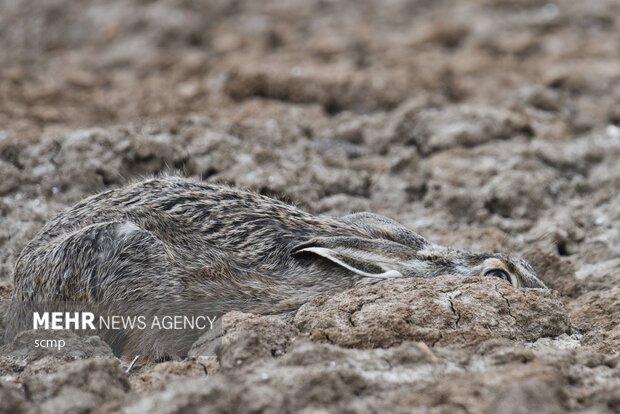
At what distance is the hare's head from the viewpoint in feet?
21.9

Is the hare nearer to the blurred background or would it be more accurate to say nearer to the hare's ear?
the hare's ear

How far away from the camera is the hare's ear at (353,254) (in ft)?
21.8

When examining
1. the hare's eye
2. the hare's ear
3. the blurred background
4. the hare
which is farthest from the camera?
the blurred background

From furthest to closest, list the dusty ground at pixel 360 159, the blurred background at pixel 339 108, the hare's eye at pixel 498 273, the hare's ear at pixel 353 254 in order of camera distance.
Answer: the blurred background at pixel 339 108, the hare's eye at pixel 498 273, the hare's ear at pixel 353 254, the dusty ground at pixel 360 159

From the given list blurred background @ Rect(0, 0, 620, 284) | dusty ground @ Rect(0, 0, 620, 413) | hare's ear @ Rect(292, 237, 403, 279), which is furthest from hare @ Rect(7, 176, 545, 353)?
blurred background @ Rect(0, 0, 620, 284)

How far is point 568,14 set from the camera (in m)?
14.7

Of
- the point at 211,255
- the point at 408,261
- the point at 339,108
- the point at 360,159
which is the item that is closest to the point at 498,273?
the point at 408,261

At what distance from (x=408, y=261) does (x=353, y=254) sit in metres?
0.41

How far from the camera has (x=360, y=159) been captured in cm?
1037

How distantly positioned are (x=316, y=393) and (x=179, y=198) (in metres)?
2.61

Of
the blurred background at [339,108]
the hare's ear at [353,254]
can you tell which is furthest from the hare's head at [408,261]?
the blurred background at [339,108]

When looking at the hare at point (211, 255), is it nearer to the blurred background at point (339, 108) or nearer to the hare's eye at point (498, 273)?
the hare's eye at point (498, 273)

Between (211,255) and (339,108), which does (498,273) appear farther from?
(339,108)

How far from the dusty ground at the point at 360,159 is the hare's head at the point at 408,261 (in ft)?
1.20
